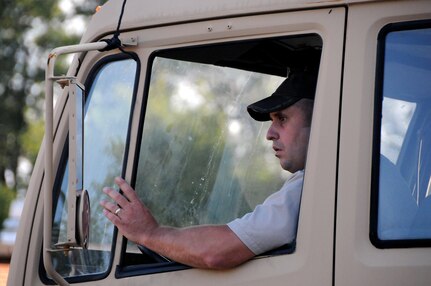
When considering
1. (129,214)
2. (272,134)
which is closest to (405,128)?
(272,134)

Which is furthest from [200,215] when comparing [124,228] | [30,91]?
[30,91]

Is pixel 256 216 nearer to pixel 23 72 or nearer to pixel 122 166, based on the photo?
pixel 122 166

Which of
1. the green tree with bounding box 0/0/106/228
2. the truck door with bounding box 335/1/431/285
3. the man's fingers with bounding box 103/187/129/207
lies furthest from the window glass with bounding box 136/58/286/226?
the green tree with bounding box 0/0/106/228

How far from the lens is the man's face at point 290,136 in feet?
12.1

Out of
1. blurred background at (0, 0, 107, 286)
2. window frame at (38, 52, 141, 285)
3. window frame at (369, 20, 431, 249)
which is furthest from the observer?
blurred background at (0, 0, 107, 286)

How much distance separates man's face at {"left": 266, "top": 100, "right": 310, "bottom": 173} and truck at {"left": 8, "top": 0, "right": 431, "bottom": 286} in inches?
5.8

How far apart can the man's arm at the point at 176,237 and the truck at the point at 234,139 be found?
45 mm

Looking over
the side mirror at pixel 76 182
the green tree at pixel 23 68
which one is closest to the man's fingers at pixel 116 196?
the side mirror at pixel 76 182

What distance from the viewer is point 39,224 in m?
3.89

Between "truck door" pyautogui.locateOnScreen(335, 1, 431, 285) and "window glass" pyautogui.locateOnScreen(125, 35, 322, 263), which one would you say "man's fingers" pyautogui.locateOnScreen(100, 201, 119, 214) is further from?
"truck door" pyautogui.locateOnScreen(335, 1, 431, 285)

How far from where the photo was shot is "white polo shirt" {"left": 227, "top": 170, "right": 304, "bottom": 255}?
3.36m

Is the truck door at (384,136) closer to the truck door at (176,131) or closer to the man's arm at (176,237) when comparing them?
the truck door at (176,131)

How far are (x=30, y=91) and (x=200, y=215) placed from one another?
99.8 feet

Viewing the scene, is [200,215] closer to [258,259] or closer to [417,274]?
[258,259]
